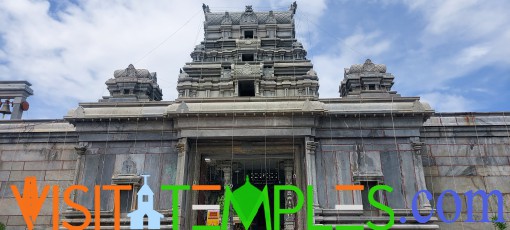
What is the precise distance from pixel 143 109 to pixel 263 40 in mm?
16075

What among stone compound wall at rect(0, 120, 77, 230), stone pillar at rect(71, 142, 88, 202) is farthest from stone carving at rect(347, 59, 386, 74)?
stone compound wall at rect(0, 120, 77, 230)

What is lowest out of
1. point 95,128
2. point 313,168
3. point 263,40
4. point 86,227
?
point 86,227

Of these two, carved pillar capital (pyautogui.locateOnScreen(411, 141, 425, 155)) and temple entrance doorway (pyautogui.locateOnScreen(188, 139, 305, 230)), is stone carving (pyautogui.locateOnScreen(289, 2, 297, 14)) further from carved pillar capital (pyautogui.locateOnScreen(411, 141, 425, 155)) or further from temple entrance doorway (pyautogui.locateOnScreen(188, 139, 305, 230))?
carved pillar capital (pyautogui.locateOnScreen(411, 141, 425, 155))

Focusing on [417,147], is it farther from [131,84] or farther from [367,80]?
[131,84]

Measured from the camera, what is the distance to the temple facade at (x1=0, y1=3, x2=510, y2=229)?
18000 mm

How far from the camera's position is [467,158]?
20750 mm

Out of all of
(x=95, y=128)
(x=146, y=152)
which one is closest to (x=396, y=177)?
(x=146, y=152)

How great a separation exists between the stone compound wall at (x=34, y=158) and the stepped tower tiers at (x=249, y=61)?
7.92 meters

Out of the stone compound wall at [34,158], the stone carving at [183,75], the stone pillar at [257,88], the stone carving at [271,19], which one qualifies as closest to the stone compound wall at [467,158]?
the stone pillar at [257,88]

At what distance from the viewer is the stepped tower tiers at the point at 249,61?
91.2 feet

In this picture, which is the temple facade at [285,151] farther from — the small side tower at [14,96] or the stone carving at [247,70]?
the stone carving at [247,70]

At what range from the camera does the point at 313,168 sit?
1808 centimetres

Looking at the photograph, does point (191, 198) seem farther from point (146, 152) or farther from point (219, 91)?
point (219, 91)

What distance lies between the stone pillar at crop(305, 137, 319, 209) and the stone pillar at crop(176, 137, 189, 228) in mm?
6179
